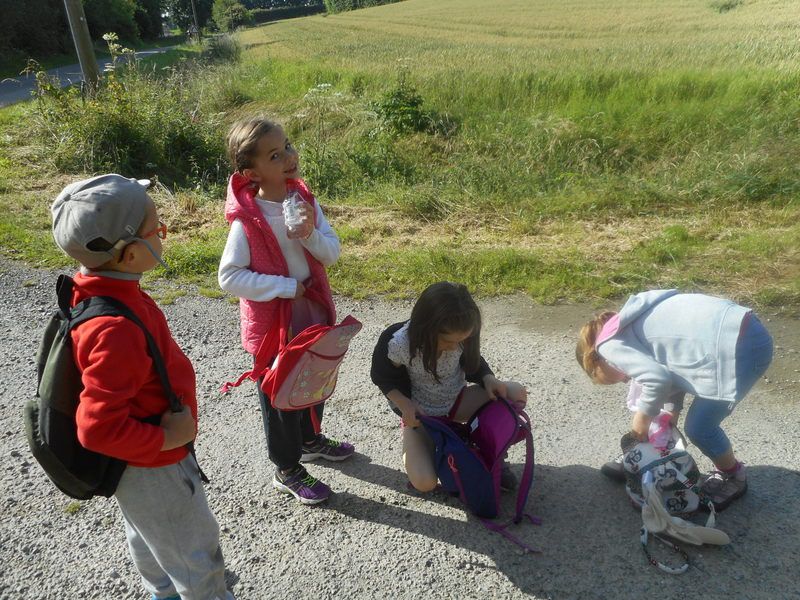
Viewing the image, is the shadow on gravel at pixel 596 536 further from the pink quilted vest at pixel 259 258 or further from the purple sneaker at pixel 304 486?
the pink quilted vest at pixel 259 258

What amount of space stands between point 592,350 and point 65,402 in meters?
2.06

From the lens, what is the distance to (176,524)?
184 cm

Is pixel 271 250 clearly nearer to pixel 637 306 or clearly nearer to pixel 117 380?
pixel 117 380

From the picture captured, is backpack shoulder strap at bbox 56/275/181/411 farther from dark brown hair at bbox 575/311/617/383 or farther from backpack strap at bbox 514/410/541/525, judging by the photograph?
dark brown hair at bbox 575/311/617/383

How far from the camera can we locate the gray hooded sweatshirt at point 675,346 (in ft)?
7.57

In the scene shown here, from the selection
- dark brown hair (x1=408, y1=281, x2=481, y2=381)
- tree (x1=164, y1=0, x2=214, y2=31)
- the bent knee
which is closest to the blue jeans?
dark brown hair (x1=408, y1=281, x2=481, y2=381)

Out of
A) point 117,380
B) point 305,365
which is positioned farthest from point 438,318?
point 117,380

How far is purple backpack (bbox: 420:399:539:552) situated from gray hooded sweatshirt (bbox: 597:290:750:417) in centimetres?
49

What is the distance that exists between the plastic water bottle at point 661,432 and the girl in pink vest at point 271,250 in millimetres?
1518

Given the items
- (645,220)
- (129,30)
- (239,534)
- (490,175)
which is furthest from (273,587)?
(129,30)

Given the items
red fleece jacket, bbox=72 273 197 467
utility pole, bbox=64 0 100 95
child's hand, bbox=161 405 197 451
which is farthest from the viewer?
utility pole, bbox=64 0 100 95

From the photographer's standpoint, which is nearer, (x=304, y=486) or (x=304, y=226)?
(x=304, y=226)

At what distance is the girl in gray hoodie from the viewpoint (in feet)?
7.59

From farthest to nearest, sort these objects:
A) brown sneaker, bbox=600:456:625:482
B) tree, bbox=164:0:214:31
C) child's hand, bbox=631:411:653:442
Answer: tree, bbox=164:0:214:31 → brown sneaker, bbox=600:456:625:482 → child's hand, bbox=631:411:653:442
